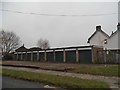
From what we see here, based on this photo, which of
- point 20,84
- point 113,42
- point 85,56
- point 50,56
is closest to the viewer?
point 20,84

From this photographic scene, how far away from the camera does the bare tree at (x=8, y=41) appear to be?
81019 millimetres

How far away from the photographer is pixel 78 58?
4006cm

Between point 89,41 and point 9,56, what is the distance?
827 inches

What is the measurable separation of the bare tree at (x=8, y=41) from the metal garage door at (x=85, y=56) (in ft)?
147

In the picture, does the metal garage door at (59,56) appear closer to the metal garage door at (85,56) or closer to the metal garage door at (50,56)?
the metal garage door at (50,56)

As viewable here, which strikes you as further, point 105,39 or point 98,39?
point 98,39

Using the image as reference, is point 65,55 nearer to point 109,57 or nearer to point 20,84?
point 109,57

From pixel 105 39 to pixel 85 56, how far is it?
21108 millimetres

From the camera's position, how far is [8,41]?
8388cm

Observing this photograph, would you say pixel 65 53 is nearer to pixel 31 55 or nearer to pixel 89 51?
pixel 89 51

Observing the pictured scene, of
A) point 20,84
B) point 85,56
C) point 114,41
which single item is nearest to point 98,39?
point 114,41

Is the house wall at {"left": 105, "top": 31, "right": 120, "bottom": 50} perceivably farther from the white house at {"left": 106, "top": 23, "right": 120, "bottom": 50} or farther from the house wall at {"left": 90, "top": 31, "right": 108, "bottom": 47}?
the house wall at {"left": 90, "top": 31, "right": 108, "bottom": 47}

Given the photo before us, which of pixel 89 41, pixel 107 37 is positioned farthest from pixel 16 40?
pixel 107 37

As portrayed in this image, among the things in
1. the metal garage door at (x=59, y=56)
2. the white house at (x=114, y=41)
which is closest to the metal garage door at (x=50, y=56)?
the metal garage door at (x=59, y=56)
